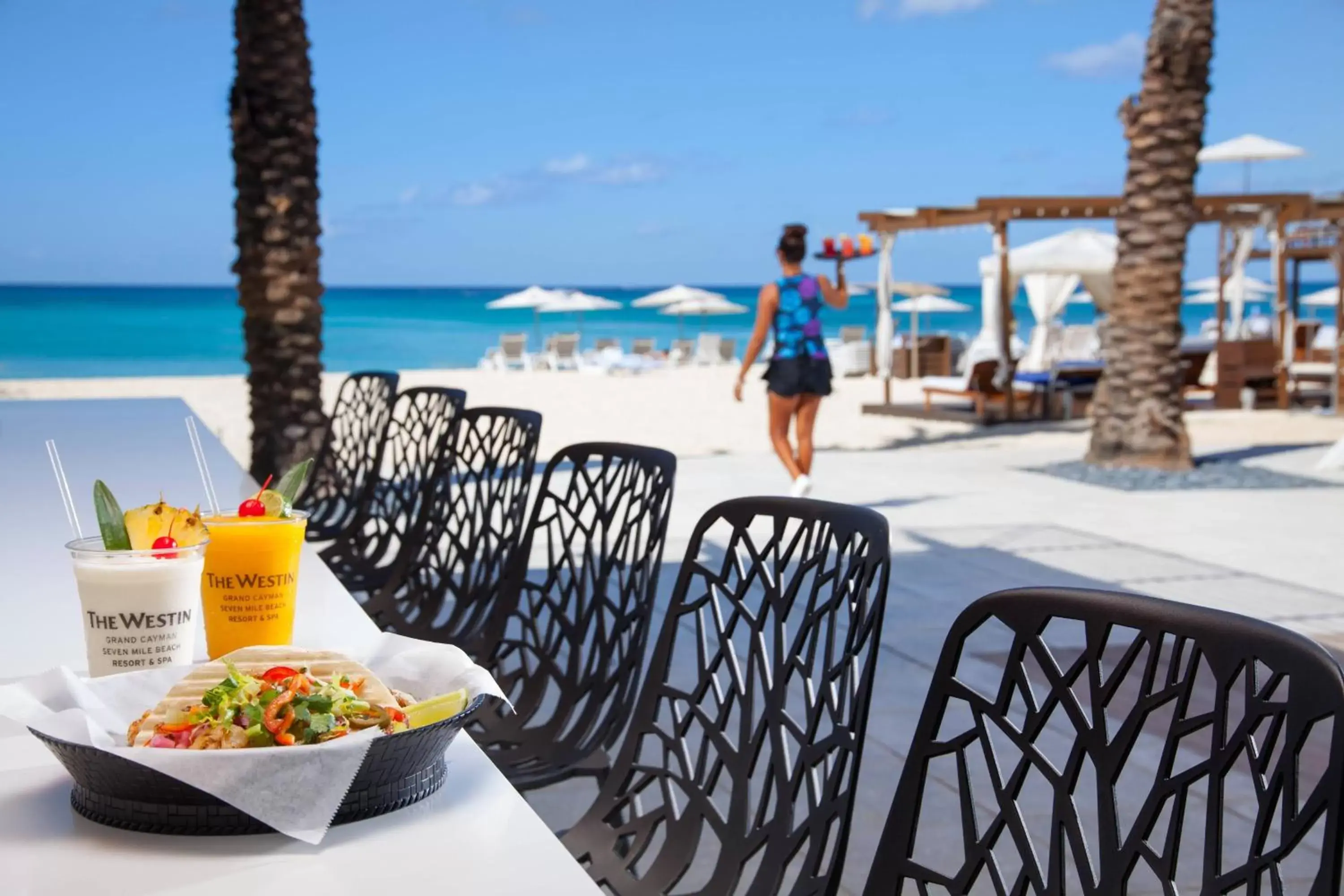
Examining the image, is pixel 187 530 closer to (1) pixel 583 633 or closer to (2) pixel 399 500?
(1) pixel 583 633

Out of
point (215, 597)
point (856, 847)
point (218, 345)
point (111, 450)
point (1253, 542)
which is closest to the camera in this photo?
point (215, 597)

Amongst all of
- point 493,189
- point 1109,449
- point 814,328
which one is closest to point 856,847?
point 814,328

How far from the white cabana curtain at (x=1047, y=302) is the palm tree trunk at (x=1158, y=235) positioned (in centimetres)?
951

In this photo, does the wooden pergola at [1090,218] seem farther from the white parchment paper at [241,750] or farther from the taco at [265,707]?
the taco at [265,707]

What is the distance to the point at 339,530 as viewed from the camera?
13.6 ft

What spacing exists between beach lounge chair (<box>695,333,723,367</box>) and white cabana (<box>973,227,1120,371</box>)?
6.45 m

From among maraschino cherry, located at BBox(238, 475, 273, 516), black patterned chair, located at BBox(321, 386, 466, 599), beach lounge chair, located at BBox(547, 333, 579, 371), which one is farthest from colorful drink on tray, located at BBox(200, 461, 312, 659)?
beach lounge chair, located at BBox(547, 333, 579, 371)

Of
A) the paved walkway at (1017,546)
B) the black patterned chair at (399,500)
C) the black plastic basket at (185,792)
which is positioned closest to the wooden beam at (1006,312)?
the paved walkway at (1017,546)

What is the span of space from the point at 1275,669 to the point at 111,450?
3.21 m

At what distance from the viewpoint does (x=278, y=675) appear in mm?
1213

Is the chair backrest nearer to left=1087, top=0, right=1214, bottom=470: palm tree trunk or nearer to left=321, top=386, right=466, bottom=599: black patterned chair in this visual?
left=1087, top=0, right=1214, bottom=470: palm tree trunk

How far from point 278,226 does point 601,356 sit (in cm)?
1719

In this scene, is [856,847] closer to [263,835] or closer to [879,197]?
[263,835]

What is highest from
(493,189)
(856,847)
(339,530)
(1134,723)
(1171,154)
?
(493,189)
